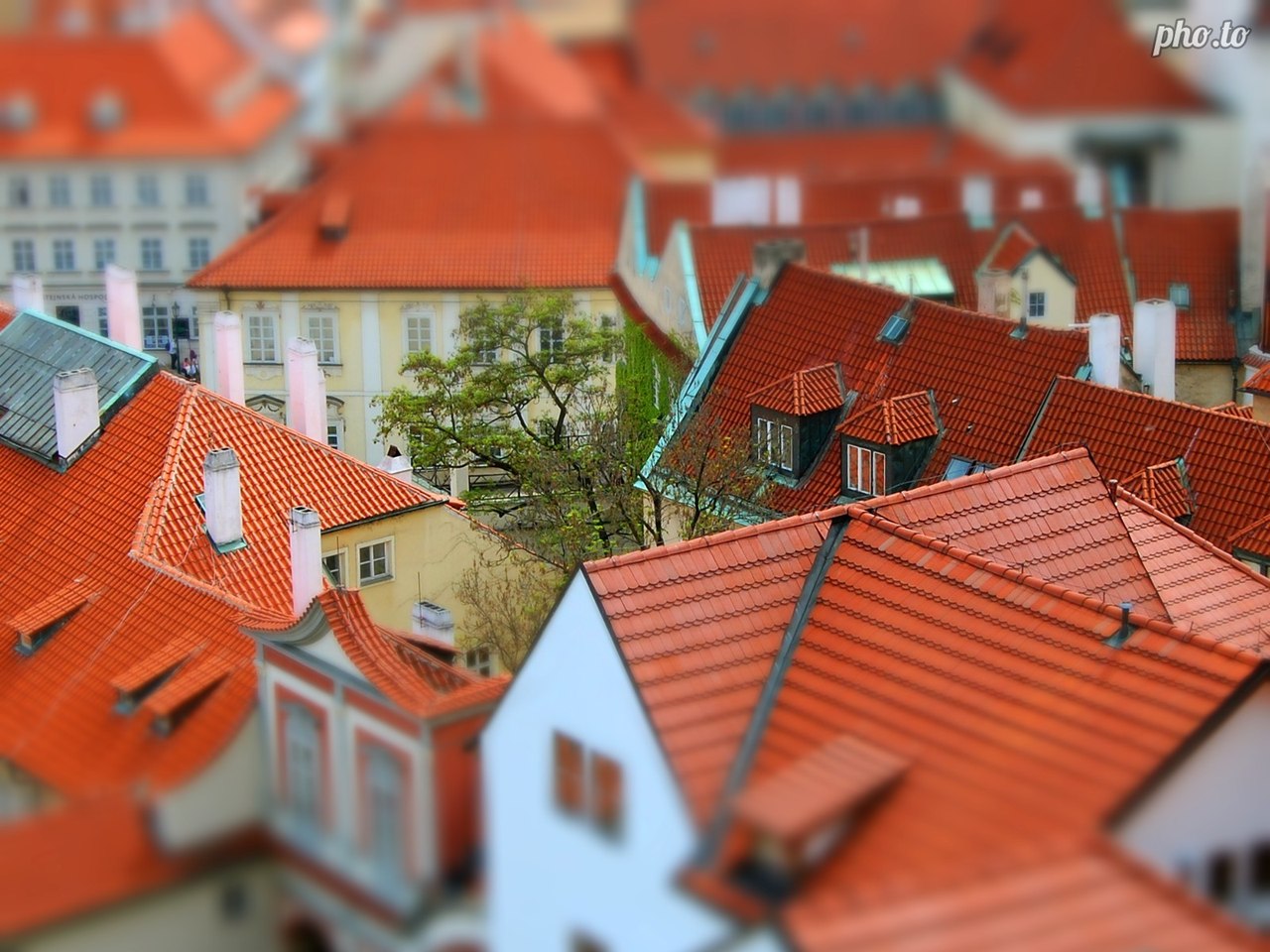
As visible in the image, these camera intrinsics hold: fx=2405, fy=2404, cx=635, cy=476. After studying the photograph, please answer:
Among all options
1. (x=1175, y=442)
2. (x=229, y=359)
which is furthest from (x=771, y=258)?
(x=229, y=359)

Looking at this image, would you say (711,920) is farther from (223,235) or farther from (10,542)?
(223,235)

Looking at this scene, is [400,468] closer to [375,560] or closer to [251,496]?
[375,560]

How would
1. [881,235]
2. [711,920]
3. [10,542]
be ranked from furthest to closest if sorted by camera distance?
[881,235] → [10,542] → [711,920]

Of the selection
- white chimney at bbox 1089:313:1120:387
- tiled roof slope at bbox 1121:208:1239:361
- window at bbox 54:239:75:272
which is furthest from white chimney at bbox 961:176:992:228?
window at bbox 54:239:75:272

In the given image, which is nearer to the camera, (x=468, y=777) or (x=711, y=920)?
(x=711, y=920)

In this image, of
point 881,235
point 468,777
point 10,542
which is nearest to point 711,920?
point 468,777
